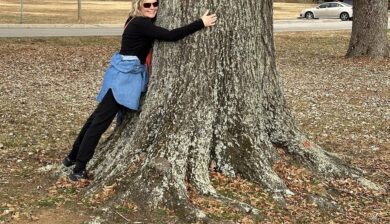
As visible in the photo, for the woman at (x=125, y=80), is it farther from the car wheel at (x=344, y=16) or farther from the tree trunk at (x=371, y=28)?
the car wheel at (x=344, y=16)

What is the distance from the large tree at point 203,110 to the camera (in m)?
5.20

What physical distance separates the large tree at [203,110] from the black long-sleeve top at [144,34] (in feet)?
0.41

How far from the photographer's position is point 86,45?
2161cm

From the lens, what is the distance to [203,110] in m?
5.27

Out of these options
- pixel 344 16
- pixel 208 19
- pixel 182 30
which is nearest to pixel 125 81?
pixel 182 30

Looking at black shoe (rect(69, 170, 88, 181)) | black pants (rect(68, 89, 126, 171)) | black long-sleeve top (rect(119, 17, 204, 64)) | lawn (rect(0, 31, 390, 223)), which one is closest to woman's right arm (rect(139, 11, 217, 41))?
black long-sleeve top (rect(119, 17, 204, 64))

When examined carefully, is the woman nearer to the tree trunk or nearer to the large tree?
the large tree

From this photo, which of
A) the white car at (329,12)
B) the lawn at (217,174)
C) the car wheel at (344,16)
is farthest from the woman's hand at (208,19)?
the white car at (329,12)

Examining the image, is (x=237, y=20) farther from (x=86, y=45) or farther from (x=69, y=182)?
(x=86, y=45)

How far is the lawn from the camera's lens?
5.08m

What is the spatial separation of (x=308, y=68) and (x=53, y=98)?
26.6 feet

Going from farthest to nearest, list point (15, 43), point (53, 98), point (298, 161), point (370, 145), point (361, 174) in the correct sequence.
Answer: point (15, 43), point (53, 98), point (370, 145), point (361, 174), point (298, 161)

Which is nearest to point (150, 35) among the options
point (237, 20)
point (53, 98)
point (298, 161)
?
point (237, 20)

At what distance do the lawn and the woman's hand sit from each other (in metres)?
1.39
